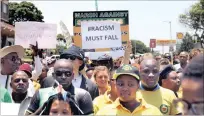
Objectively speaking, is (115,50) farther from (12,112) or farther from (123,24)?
(12,112)

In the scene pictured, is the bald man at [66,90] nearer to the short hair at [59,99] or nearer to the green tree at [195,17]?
the short hair at [59,99]

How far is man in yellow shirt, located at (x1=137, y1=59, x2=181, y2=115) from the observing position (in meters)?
4.23

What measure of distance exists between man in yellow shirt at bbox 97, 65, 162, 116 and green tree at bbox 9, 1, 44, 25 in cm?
5548

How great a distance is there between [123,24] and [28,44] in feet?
5.74

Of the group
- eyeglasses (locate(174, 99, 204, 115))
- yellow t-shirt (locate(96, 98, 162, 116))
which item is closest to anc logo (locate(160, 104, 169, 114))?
yellow t-shirt (locate(96, 98, 162, 116))

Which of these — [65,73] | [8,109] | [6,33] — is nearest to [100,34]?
[65,73]

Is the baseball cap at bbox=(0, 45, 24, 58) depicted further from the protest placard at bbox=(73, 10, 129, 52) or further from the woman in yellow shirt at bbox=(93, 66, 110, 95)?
the protest placard at bbox=(73, 10, 129, 52)

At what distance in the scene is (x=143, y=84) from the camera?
14.5 ft

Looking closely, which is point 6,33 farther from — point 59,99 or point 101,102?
point 59,99

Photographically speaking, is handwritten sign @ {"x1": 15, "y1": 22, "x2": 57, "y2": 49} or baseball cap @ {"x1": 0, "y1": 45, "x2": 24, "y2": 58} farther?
handwritten sign @ {"x1": 15, "y1": 22, "x2": 57, "y2": 49}

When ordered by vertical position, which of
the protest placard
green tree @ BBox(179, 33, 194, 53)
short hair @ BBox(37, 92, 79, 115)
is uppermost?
the protest placard

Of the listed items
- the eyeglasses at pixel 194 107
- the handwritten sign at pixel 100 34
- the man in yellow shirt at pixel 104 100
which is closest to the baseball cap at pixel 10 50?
the man in yellow shirt at pixel 104 100

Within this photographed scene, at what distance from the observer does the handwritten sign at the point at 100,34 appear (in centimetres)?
741

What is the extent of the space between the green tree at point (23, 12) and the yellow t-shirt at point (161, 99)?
5494 cm
